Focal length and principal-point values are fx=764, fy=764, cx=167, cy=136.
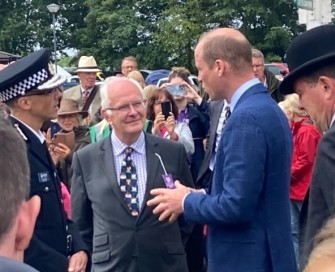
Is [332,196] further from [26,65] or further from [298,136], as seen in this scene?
[298,136]

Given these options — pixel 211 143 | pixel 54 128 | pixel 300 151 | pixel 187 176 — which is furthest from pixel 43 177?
pixel 54 128

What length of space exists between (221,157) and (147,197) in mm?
900

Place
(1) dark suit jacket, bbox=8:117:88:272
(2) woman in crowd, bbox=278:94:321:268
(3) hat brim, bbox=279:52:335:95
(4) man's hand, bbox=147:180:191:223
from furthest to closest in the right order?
(2) woman in crowd, bbox=278:94:321:268, (1) dark suit jacket, bbox=8:117:88:272, (4) man's hand, bbox=147:180:191:223, (3) hat brim, bbox=279:52:335:95

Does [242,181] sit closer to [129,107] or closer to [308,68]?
[308,68]

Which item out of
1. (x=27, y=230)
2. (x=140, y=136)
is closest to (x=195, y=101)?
(x=140, y=136)

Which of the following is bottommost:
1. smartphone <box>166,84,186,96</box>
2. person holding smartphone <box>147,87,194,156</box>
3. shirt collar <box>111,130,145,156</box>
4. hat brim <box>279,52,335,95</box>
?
person holding smartphone <box>147,87,194,156</box>

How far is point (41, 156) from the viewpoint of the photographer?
407cm

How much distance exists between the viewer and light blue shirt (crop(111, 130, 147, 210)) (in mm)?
4500

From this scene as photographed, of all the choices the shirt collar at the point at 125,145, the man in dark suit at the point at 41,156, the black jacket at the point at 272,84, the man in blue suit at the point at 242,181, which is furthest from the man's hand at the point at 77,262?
the black jacket at the point at 272,84

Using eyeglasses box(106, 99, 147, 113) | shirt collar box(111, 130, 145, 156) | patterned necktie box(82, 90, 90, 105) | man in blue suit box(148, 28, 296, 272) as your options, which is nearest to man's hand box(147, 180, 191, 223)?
man in blue suit box(148, 28, 296, 272)

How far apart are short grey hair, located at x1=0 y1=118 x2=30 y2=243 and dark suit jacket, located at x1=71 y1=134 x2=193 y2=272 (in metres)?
2.37

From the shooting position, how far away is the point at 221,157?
145 inches

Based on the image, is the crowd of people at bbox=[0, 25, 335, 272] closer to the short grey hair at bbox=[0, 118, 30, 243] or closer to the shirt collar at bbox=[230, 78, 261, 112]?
the shirt collar at bbox=[230, 78, 261, 112]

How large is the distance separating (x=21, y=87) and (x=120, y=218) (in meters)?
0.94
